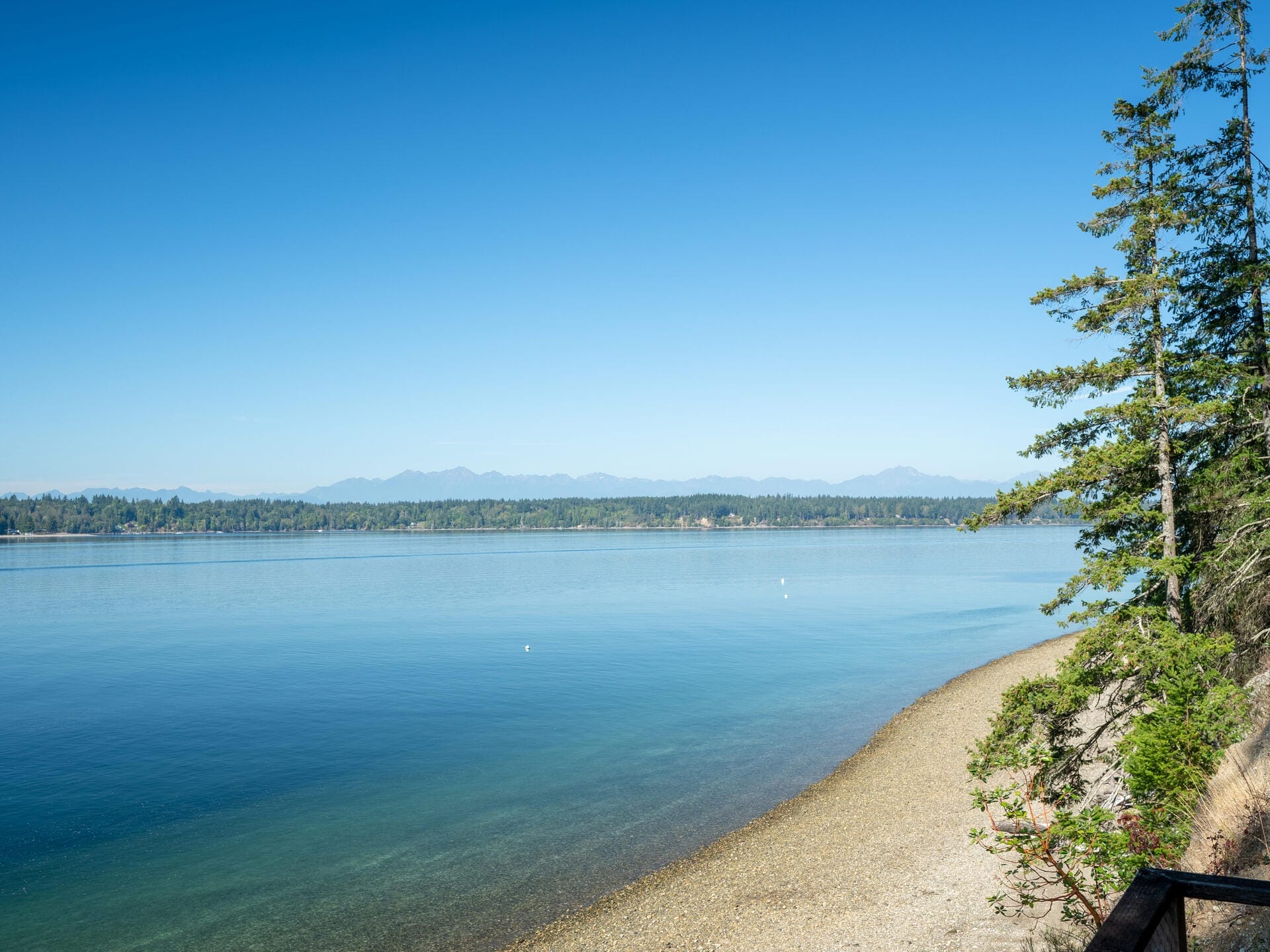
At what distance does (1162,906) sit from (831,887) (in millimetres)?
13785

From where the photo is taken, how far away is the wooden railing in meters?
2.82

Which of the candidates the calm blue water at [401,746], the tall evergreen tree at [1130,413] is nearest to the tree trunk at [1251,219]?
the tall evergreen tree at [1130,413]

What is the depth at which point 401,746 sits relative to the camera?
89.9ft

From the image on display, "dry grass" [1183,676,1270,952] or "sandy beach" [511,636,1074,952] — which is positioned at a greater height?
"dry grass" [1183,676,1270,952]

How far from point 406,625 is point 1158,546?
5131cm

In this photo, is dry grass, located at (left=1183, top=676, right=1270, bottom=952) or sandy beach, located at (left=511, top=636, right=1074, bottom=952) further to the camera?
sandy beach, located at (left=511, top=636, right=1074, bottom=952)

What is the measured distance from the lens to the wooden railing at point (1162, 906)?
2.82m

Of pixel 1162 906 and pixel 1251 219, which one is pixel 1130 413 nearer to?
pixel 1251 219

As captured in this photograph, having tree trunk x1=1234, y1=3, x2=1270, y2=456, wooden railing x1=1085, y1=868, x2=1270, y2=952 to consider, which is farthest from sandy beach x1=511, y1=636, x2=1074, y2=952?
wooden railing x1=1085, y1=868, x2=1270, y2=952

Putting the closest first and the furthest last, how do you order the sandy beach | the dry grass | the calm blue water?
1. the dry grass
2. the sandy beach
3. the calm blue water

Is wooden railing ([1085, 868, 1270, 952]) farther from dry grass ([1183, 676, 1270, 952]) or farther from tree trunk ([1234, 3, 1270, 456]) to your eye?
tree trunk ([1234, 3, 1270, 456])

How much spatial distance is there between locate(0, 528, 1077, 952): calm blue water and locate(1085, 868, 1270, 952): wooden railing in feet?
44.4

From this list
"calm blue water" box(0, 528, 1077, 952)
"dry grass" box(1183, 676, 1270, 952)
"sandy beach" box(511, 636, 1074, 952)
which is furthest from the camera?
"calm blue water" box(0, 528, 1077, 952)

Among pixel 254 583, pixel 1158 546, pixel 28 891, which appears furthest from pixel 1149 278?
pixel 254 583
